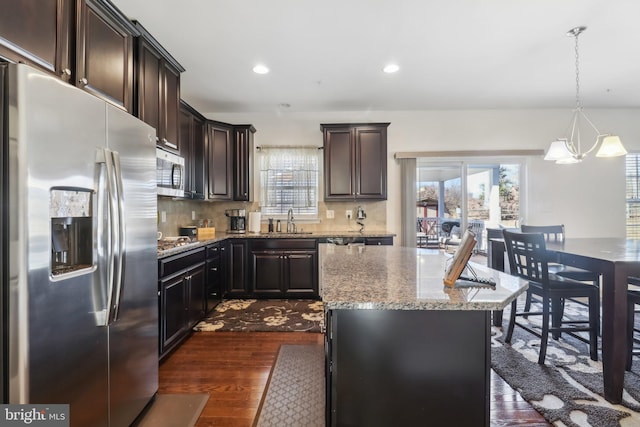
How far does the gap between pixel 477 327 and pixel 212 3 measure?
258 centimetres

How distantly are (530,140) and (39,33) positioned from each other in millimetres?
5468

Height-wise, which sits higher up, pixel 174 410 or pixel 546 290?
pixel 546 290

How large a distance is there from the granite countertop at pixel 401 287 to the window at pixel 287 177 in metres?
2.64

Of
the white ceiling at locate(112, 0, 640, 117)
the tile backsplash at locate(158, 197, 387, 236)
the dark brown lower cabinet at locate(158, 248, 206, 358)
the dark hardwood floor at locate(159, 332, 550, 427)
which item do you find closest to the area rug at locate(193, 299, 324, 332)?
the dark hardwood floor at locate(159, 332, 550, 427)

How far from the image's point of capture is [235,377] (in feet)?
7.17

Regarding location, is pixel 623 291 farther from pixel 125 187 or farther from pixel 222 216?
pixel 222 216

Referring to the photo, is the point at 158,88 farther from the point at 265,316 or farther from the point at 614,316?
the point at 614,316

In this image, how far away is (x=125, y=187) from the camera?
1541 millimetres

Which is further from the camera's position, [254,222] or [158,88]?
[254,222]

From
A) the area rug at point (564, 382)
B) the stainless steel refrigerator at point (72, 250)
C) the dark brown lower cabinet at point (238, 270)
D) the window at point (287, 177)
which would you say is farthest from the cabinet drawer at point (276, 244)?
the area rug at point (564, 382)

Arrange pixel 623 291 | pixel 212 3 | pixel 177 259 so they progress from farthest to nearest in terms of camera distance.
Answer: pixel 177 259, pixel 212 3, pixel 623 291

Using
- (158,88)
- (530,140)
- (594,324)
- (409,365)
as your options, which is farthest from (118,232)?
(530,140)

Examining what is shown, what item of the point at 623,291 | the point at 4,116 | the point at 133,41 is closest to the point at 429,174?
the point at 623,291

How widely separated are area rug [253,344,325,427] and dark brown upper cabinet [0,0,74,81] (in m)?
2.18
